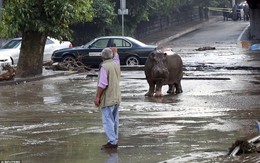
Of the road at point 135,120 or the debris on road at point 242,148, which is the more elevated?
the debris on road at point 242,148

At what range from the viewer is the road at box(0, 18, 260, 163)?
10727 mm

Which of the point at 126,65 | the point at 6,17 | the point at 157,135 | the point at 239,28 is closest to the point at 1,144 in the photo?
the point at 157,135

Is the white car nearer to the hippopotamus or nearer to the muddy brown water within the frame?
the muddy brown water

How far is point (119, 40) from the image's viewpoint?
31.1 metres

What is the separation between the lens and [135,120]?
1430 cm

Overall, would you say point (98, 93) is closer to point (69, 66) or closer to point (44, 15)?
point (44, 15)

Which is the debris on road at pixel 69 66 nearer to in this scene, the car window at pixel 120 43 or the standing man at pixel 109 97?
the car window at pixel 120 43

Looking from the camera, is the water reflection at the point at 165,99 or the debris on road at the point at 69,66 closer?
the water reflection at the point at 165,99

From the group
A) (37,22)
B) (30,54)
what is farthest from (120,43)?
(37,22)

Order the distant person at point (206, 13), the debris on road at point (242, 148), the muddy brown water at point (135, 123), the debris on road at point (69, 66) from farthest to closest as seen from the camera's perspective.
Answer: the distant person at point (206, 13), the debris on road at point (69, 66), the muddy brown water at point (135, 123), the debris on road at point (242, 148)

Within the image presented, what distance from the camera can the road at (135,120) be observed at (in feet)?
35.2

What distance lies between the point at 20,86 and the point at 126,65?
7918 millimetres

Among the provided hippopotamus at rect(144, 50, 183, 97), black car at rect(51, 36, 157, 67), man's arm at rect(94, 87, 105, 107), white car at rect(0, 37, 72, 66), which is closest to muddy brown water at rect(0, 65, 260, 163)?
hippopotamus at rect(144, 50, 183, 97)

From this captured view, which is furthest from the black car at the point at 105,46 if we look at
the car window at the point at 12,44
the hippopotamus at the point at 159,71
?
the hippopotamus at the point at 159,71
